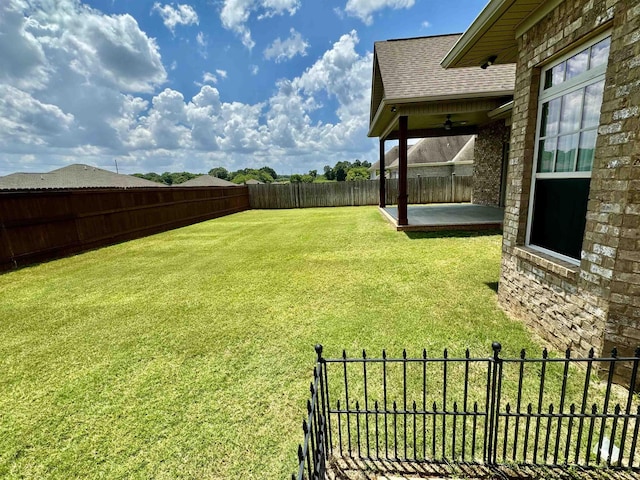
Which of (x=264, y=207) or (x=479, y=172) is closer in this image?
(x=479, y=172)

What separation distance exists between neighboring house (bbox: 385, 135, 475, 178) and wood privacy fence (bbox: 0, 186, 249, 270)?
61.6ft

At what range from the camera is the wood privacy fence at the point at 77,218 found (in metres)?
8.01

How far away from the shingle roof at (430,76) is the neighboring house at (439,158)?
1399 centimetres

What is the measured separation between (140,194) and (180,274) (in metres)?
7.32

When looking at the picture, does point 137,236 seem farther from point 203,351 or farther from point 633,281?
point 633,281

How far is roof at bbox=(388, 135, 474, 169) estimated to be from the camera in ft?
85.4

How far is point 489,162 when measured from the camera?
547 inches

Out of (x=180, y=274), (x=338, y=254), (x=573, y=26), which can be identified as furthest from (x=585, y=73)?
(x=180, y=274)

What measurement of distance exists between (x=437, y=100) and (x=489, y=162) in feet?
22.6

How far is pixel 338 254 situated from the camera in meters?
7.95

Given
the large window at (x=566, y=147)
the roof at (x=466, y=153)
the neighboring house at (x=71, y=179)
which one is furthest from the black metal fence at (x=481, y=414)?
the roof at (x=466, y=153)

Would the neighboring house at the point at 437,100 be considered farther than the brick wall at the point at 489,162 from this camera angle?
No

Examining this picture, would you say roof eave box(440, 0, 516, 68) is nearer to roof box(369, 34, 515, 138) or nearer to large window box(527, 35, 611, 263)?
large window box(527, 35, 611, 263)

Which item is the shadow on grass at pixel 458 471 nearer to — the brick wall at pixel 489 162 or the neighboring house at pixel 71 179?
the brick wall at pixel 489 162
